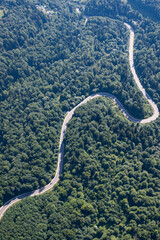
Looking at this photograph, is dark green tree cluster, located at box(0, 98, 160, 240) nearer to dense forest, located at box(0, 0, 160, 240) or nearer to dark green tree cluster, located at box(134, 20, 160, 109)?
dense forest, located at box(0, 0, 160, 240)

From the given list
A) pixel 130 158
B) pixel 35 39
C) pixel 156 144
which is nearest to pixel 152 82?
pixel 156 144

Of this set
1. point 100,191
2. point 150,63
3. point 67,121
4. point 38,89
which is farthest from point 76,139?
point 150,63

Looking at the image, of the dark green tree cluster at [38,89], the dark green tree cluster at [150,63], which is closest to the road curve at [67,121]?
the dark green tree cluster at [38,89]

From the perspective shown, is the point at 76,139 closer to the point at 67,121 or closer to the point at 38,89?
the point at 67,121

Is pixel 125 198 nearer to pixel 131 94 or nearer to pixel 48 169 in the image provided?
pixel 48 169

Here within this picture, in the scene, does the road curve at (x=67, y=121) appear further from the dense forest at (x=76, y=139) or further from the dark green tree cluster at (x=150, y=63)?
the dark green tree cluster at (x=150, y=63)
